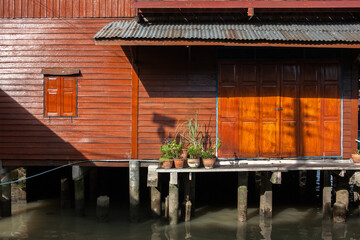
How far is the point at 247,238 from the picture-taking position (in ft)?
28.1

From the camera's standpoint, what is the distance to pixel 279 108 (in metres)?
9.42

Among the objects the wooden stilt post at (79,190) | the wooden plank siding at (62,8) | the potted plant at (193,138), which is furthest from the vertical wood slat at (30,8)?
the potted plant at (193,138)

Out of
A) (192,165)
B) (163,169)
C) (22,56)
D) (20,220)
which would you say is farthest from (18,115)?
(192,165)

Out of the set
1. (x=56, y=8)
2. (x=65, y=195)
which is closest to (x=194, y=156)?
(x=65, y=195)

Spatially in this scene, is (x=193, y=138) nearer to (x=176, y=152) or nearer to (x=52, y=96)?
(x=176, y=152)

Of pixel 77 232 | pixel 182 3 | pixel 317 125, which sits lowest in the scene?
pixel 77 232

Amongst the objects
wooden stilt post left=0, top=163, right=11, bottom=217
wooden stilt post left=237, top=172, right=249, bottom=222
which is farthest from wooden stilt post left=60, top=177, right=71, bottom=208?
wooden stilt post left=237, top=172, right=249, bottom=222

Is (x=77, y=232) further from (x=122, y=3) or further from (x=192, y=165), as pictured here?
(x=122, y=3)

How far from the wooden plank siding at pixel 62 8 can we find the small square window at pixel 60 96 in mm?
1666

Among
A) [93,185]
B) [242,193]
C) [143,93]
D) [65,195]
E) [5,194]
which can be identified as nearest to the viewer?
[242,193]

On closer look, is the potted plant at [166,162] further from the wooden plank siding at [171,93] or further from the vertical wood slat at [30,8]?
the vertical wood slat at [30,8]

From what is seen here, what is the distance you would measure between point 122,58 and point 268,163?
4.60 meters

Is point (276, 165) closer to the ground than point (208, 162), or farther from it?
closer to the ground

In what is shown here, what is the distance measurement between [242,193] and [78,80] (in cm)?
508
